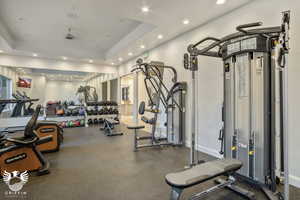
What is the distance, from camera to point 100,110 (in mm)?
8070

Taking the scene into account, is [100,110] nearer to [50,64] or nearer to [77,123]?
[77,123]

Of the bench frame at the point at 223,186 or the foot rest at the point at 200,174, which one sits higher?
the foot rest at the point at 200,174

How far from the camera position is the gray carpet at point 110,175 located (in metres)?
2.24

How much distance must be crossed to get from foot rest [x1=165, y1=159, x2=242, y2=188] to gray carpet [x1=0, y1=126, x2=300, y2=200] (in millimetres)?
462

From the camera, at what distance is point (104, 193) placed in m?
2.28

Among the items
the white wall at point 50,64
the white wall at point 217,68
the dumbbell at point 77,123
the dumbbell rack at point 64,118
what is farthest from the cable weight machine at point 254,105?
the white wall at point 50,64

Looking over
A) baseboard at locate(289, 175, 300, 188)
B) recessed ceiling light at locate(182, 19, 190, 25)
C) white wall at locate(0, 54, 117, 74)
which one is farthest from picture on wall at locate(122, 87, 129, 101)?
baseboard at locate(289, 175, 300, 188)

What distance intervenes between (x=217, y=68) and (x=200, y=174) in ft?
8.47

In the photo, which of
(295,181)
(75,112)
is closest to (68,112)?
(75,112)

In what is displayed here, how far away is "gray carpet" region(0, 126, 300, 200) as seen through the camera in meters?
2.24

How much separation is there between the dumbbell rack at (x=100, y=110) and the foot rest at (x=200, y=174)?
638 centimetres

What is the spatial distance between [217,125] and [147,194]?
2259 mm

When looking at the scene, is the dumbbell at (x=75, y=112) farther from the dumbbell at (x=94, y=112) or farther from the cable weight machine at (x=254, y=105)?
the cable weight machine at (x=254, y=105)

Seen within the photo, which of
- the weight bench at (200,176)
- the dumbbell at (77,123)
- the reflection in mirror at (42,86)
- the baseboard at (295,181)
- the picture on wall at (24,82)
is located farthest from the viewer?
the dumbbell at (77,123)
